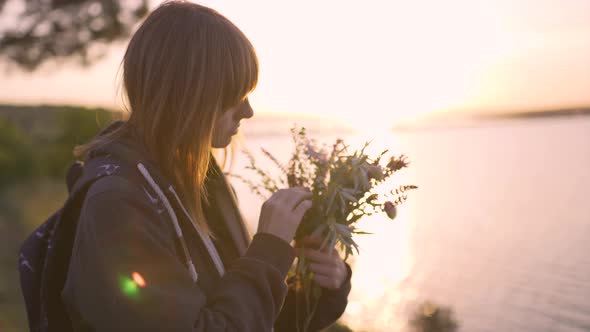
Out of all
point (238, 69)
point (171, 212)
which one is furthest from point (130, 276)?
point (238, 69)

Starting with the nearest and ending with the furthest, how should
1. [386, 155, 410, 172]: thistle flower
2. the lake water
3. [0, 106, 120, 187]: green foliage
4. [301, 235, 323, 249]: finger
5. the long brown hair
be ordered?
the long brown hair, [301, 235, 323, 249]: finger, [386, 155, 410, 172]: thistle flower, the lake water, [0, 106, 120, 187]: green foliage

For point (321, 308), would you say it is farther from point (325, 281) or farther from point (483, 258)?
point (483, 258)

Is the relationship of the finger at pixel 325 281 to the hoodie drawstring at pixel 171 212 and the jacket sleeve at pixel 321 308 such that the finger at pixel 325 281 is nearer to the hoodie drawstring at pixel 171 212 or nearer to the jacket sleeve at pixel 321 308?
the jacket sleeve at pixel 321 308

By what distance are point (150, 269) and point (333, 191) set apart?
1020 millimetres

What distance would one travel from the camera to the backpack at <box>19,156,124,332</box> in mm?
1614

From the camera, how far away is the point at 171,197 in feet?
5.66

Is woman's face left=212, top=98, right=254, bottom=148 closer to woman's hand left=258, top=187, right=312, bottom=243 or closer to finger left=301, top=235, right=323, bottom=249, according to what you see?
woman's hand left=258, top=187, right=312, bottom=243

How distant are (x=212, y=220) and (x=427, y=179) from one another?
96.5 ft

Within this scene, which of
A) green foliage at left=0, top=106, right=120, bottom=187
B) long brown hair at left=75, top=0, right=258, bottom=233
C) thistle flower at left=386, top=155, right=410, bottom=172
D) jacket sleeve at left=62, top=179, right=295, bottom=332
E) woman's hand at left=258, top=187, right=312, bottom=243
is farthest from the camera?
Answer: green foliage at left=0, top=106, right=120, bottom=187

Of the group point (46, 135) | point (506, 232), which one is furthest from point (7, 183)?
point (506, 232)

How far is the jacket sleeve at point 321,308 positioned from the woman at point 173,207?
0.65 metres

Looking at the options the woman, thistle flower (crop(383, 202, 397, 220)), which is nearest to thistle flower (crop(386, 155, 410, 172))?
thistle flower (crop(383, 202, 397, 220))

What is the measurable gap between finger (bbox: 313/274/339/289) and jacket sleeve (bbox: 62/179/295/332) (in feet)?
2.50

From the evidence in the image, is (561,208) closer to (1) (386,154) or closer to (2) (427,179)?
(2) (427,179)
